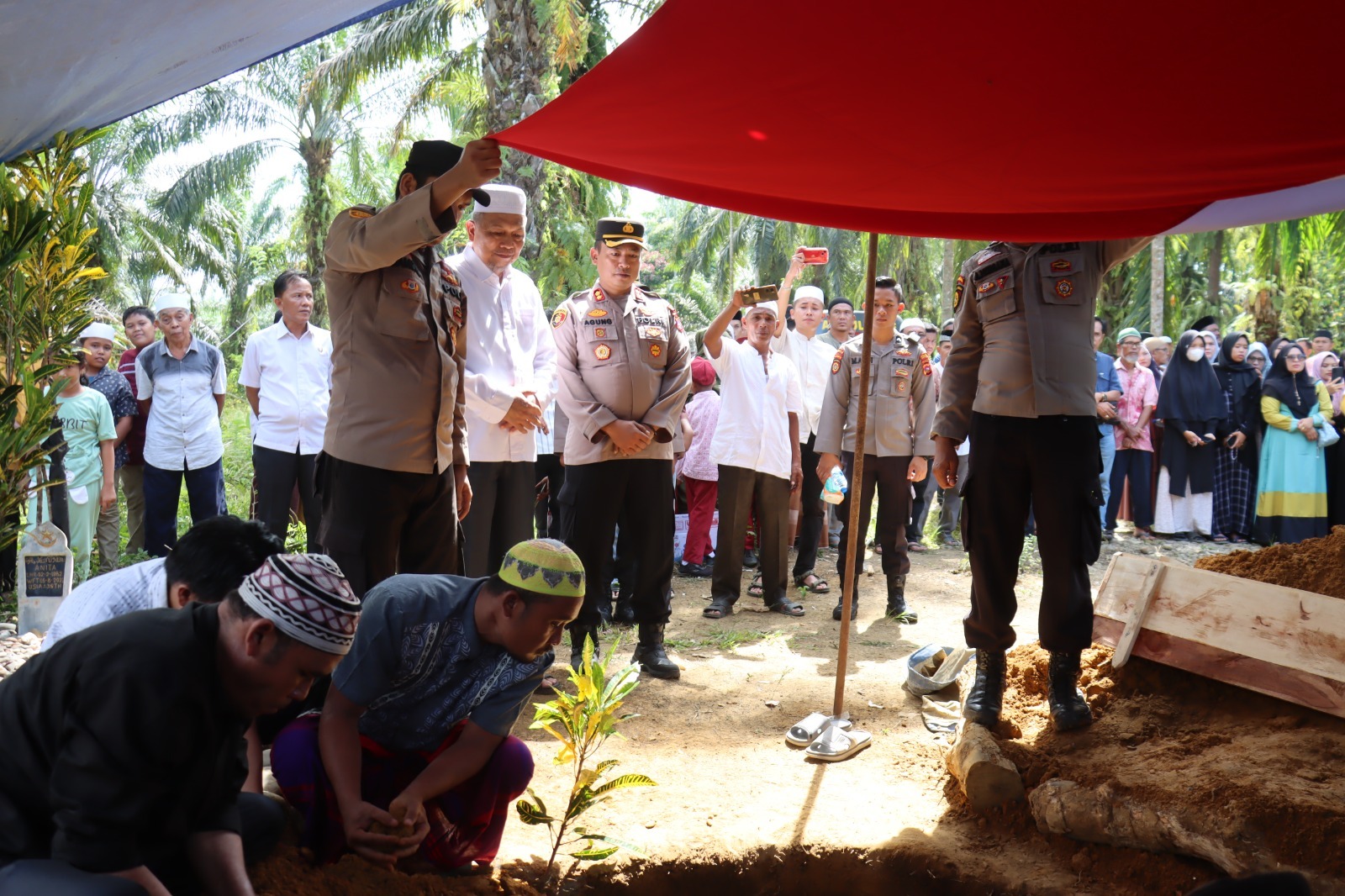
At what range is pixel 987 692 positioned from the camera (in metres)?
3.68

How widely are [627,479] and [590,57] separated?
23.2ft

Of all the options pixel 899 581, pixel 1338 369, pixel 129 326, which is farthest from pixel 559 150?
pixel 1338 369

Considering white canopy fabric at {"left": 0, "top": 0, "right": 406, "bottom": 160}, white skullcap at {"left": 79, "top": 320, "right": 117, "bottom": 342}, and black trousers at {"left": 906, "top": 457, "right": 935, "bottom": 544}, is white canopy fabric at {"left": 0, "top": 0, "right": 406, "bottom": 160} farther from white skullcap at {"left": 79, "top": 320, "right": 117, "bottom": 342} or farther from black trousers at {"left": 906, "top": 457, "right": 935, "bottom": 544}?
black trousers at {"left": 906, "top": 457, "right": 935, "bottom": 544}

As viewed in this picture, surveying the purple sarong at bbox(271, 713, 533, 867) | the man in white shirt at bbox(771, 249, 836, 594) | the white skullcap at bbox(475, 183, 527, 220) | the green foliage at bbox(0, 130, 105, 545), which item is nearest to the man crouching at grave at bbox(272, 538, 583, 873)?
the purple sarong at bbox(271, 713, 533, 867)

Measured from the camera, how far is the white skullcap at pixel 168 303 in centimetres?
617

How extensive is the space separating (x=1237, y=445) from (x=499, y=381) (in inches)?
301

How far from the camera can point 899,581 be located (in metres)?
6.17

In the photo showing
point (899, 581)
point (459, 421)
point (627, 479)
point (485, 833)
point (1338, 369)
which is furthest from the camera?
point (1338, 369)

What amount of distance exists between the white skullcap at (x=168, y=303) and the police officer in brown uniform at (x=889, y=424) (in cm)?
411

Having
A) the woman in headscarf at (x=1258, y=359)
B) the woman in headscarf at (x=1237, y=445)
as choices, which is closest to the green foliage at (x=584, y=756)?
the woman in headscarf at (x=1237, y=445)

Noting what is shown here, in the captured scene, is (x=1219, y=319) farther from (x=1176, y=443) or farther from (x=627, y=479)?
(x=627, y=479)

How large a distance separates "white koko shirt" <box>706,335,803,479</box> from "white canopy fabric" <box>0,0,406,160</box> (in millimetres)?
3563

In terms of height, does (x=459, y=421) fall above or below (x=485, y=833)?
above

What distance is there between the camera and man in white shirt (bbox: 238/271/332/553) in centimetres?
582
